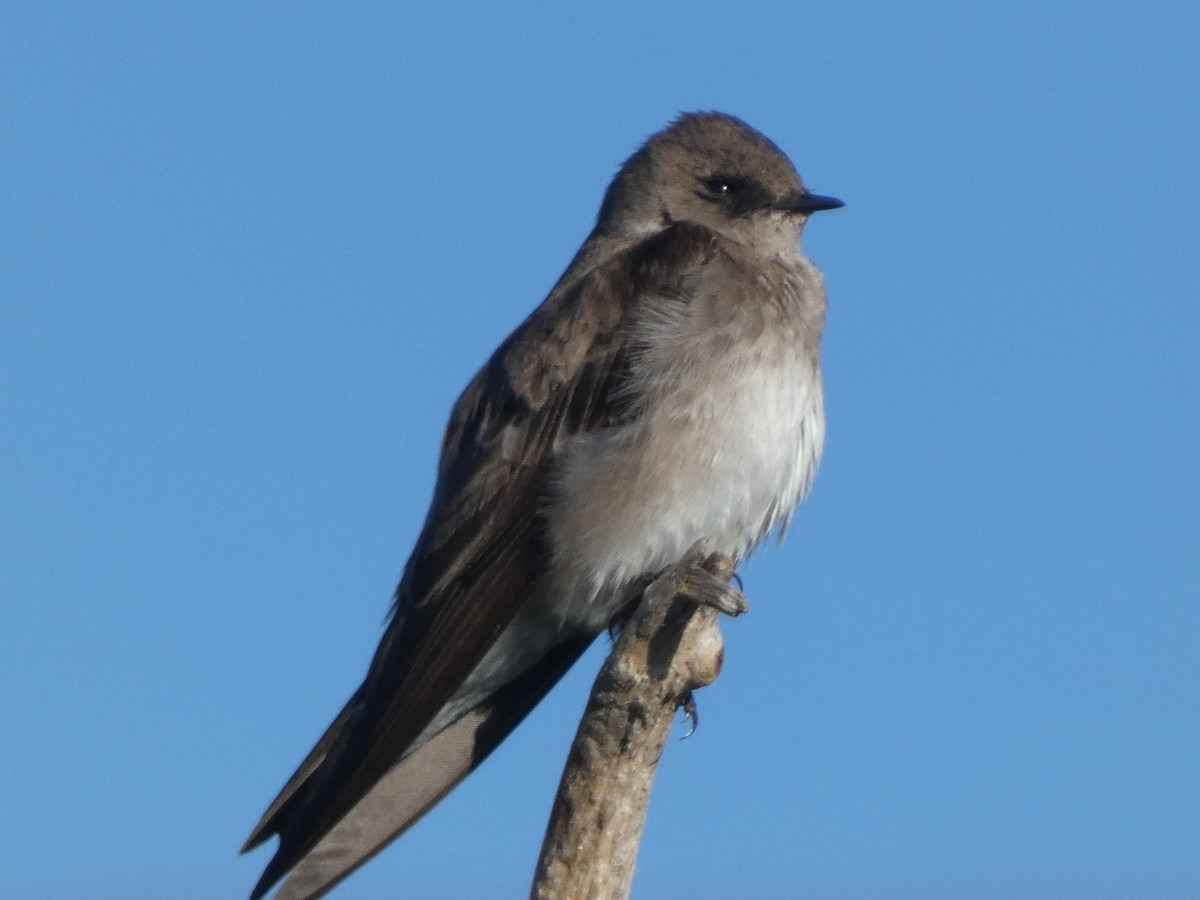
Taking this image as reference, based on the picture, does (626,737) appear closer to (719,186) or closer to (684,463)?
(684,463)

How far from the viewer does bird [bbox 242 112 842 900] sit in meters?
6.13

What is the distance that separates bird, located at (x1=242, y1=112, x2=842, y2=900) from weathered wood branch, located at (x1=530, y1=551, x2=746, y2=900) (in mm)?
1139

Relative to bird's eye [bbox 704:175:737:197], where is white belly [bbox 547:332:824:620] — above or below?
below

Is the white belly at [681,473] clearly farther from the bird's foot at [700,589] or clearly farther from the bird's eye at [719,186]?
the bird's eye at [719,186]

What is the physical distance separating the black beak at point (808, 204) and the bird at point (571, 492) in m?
0.71

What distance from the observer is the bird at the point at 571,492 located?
6133 mm

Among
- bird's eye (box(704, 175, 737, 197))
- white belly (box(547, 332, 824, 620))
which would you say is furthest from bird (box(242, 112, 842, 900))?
bird's eye (box(704, 175, 737, 197))

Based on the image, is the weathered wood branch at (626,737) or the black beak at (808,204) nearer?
the weathered wood branch at (626,737)

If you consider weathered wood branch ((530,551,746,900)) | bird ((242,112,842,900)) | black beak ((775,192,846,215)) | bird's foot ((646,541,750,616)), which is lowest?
Answer: weathered wood branch ((530,551,746,900))

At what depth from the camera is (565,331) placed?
670 centimetres

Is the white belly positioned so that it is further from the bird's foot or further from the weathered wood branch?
the weathered wood branch

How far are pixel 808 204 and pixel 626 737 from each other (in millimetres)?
3367

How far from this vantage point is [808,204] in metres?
7.65

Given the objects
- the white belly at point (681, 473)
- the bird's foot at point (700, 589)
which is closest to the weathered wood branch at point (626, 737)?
the bird's foot at point (700, 589)
